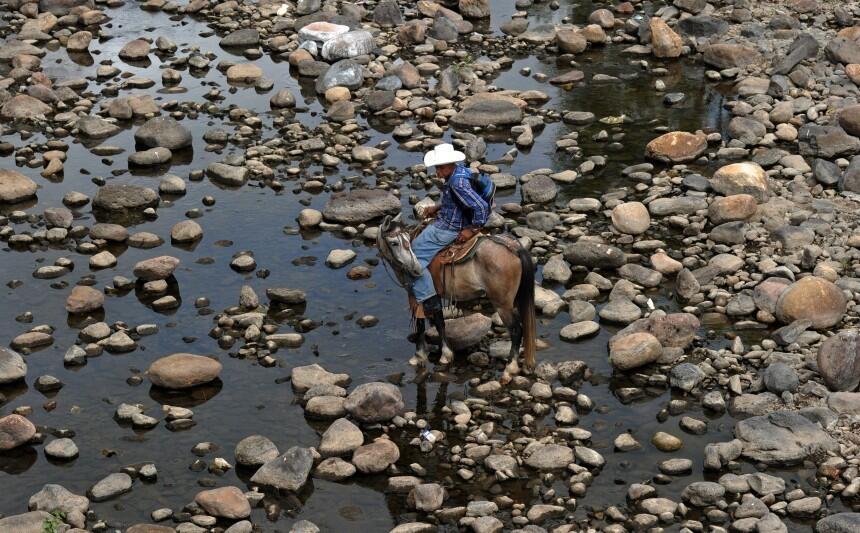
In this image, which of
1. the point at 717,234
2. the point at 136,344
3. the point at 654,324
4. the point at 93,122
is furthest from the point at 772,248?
the point at 93,122

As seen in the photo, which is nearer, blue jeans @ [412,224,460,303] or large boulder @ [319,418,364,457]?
large boulder @ [319,418,364,457]

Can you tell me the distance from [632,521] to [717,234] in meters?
6.41

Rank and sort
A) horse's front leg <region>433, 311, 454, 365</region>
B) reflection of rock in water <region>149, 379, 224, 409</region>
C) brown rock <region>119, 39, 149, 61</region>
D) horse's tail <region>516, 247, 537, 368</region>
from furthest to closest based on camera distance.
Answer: brown rock <region>119, 39, 149, 61</region>
horse's front leg <region>433, 311, 454, 365</region>
reflection of rock in water <region>149, 379, 224, 409</region>
horse's tail <region>516, 247, 537, 368</region>

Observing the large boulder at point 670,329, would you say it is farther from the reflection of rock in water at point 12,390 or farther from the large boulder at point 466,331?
the reflection of rock in water at point 12,390

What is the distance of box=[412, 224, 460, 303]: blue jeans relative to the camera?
1312 cm

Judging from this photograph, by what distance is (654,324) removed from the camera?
1353 centimetres

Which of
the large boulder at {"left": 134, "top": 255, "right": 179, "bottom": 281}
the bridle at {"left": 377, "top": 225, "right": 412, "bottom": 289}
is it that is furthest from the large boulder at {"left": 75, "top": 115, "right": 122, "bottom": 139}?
the bridle at {"left": 377, "top": 225, "right": 412, "bottom": 289}

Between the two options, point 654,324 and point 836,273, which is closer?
point 654,324

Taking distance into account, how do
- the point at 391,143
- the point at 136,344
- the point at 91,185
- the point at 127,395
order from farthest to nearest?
the point at 391,143
the point at 91,185
the point at 136,344
the point at 127,395

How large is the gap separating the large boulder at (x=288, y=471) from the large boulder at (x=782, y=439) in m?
4.31

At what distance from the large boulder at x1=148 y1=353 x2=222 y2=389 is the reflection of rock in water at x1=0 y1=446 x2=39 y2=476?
1.59 metres

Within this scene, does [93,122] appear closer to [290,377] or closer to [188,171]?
[188,171]

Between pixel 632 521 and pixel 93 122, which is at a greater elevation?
pixel 632 521

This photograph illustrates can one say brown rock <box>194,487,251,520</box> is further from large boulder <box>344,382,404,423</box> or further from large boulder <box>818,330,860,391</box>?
large boulder <box>818,330,860,391</box>
